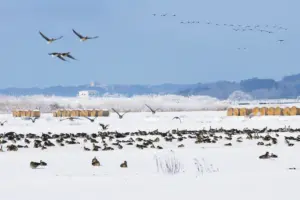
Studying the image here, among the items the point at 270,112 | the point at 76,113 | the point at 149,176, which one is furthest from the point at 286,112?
the point at 149,176

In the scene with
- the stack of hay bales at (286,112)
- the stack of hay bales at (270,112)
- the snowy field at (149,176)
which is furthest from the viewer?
the stack of hay bales at (270,112)

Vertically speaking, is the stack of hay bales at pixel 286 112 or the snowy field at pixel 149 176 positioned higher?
the snowy field at pixel 149 176

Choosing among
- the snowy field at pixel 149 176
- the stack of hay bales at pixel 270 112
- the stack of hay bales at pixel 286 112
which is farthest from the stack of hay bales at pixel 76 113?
the snowy field at pixel 149 176

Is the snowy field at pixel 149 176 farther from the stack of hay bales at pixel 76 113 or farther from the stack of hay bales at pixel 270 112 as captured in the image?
the stack of hay bales at pixel 76 113

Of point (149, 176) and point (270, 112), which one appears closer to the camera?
point (149, 176)

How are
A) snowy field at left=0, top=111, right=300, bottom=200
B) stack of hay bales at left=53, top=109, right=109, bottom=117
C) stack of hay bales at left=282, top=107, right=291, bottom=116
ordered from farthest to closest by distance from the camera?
stack of hay bales at left=53, top=109, right=109, bottom=117, stack of hay bales at left=282, top=107, right=291, bottom=116, snowy field at left=0, top=111, right=300, bottom=200

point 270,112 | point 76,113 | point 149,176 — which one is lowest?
point 76,113

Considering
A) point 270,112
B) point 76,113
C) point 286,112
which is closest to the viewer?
point 286,112

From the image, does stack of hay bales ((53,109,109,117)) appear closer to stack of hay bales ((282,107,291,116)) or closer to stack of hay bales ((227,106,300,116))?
stack of hay bales ((227,106,300,116))

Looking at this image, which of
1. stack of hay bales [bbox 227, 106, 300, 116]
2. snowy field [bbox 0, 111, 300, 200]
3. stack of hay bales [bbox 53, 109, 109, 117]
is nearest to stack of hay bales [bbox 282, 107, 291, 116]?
stack of hay bales [bbox 227, 106, 300, 116]

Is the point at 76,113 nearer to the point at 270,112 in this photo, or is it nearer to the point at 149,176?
the point at 270,112

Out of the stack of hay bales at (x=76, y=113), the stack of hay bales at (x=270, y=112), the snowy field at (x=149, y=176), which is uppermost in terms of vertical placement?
the snowy field at (x=149, y=176)

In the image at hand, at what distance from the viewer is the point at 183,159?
20219 millimetres

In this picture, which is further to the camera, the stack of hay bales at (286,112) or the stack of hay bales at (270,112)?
the stack of hay bales at (270,112)
